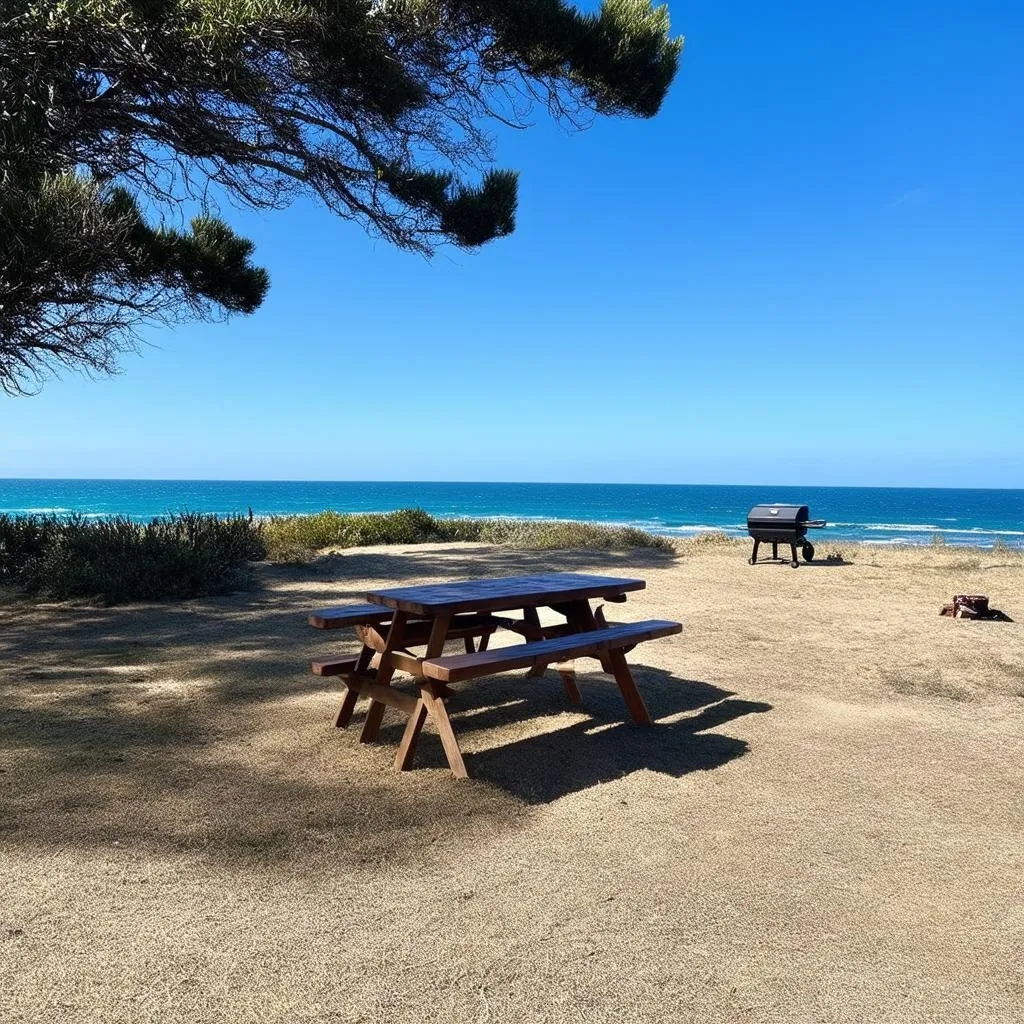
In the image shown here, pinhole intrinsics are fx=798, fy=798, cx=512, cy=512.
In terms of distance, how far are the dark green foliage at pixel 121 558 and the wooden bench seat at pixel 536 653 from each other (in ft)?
19.3

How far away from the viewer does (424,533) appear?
597 inches

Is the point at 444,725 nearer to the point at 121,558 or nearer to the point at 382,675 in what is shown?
the point at 382,675

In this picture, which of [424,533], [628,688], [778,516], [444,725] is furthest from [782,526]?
[444,725]

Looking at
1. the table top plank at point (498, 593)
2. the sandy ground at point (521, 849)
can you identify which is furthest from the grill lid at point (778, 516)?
the table top plank at point (498, 593)

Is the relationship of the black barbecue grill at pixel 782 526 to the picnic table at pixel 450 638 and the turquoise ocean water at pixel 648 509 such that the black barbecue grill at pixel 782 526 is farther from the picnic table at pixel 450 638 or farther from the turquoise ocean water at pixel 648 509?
the picnic table at pixel 450 638

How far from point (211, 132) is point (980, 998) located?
8.31 m

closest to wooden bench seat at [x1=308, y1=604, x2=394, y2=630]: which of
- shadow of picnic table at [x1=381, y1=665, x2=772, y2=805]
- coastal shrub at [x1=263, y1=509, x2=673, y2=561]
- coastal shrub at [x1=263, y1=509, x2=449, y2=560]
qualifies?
shadow of picnic table at [x1=381, y1=665, x2=772, y2=805]

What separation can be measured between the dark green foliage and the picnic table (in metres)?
5.07

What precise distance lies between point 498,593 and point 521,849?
4.97ft

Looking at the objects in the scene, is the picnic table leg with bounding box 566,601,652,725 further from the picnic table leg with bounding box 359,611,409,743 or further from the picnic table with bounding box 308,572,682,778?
the picnic table leg with bounding box 359,611,409,743

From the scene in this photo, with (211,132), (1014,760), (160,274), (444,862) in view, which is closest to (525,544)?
(160,274)

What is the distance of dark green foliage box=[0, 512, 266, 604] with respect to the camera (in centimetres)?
844

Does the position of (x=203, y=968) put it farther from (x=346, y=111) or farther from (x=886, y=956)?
(x=346, y=111)

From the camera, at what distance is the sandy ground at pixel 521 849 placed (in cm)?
211
